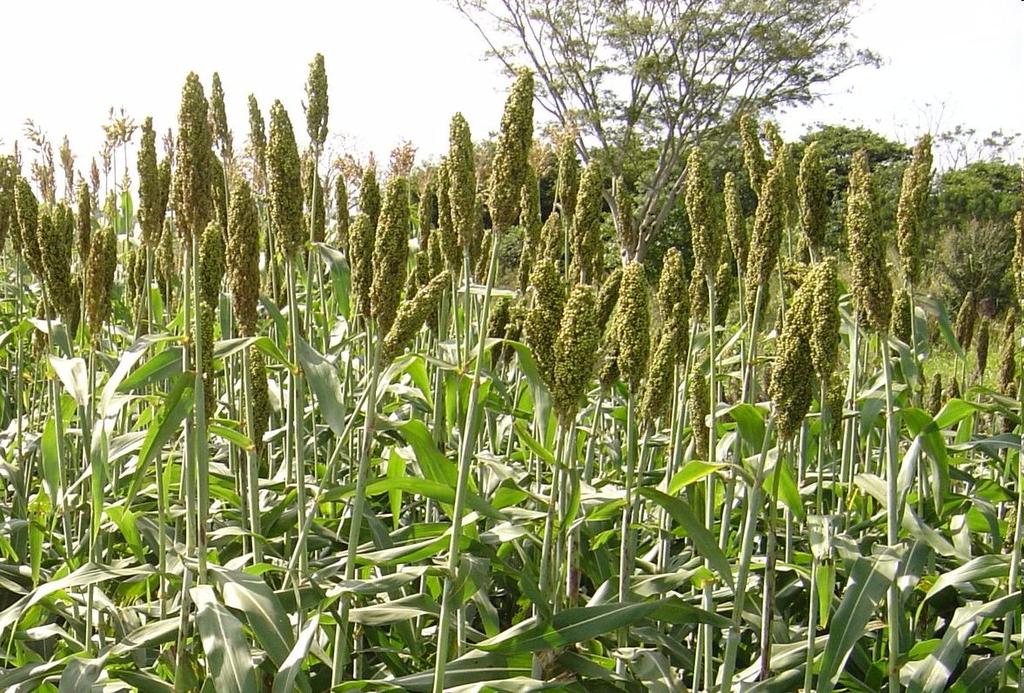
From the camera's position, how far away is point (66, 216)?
7.39 ft

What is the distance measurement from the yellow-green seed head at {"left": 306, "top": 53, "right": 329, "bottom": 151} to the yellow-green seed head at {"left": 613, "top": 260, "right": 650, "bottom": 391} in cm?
85

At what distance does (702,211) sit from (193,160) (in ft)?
3.36

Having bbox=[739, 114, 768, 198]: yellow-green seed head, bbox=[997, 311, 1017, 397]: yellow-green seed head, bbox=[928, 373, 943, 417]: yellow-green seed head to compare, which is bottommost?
bbox=[928, 373, 943, 417]: yellow-green seed head

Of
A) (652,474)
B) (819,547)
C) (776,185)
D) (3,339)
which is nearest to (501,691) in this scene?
(819,547)

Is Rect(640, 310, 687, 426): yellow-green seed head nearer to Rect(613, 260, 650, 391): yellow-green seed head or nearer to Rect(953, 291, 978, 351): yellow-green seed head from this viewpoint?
Rect(613, 260, 650, 391): yellow-green seed head

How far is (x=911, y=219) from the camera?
7.25 ft

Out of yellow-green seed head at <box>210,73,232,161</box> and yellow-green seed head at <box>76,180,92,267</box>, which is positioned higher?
yellow-green seed head at <box>210,73,232,161</box>

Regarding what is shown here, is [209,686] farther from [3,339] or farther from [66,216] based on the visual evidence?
[3,339]

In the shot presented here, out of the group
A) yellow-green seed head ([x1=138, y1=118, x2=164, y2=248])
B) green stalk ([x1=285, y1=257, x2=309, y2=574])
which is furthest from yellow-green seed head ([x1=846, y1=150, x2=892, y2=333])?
yellow-green seed head ([x1=138, y1=118, x2=164, y2=248])

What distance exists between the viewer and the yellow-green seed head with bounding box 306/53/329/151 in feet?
7.00

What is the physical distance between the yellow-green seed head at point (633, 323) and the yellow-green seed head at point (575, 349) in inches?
6.0

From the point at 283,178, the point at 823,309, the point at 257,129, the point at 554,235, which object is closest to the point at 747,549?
the point at 823,309

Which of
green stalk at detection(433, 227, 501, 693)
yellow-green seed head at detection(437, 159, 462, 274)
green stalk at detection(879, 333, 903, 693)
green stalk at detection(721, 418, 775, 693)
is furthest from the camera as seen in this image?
yellow-green seed head at detection(437, 159, 462, 274)

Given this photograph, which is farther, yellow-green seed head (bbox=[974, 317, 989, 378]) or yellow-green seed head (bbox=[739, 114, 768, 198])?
yellow-green seed head (bbox=[974, 317, 989, 378])
